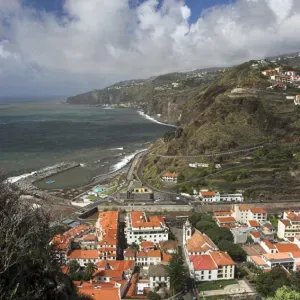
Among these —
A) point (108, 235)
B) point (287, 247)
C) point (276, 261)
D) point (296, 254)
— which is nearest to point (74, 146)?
point (108, 235)

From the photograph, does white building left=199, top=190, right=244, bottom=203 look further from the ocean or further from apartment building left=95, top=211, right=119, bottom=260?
the ocean

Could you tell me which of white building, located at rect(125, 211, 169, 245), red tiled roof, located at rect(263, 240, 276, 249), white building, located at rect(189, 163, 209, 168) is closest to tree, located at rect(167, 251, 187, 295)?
white building, located at rect(125, 211, 169, 245)

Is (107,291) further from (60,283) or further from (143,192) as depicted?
(143,192)

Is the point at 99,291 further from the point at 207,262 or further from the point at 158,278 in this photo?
the point at 207,262

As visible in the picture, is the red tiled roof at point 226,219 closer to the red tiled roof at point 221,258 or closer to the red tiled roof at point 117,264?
the red tiled roof at point 221,258

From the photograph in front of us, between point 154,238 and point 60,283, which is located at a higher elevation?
point 60,283

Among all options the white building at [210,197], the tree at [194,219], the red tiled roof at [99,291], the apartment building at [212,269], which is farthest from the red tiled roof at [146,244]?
the white building at [210,197]

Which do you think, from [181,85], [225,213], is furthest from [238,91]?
[181,85]
